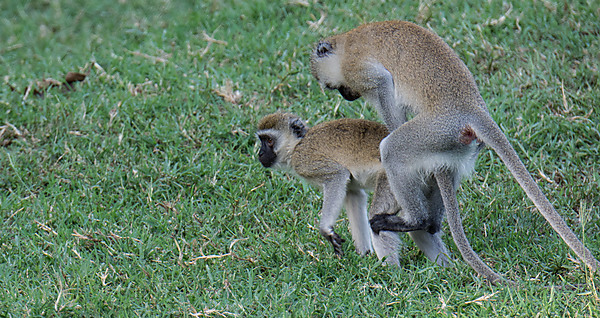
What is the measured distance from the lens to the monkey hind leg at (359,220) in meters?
6.03

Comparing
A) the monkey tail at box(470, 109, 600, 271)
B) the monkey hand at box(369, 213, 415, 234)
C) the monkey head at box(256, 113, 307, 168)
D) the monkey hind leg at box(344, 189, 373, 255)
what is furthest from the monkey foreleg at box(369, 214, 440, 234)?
the monkey head at box(256, 113, 307, 168)

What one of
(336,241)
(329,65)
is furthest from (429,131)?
(329,65)

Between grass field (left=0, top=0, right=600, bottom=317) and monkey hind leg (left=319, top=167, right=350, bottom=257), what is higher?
monkey hind leg (left=319, top=167, right=350, bottom=257)

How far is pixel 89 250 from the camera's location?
6.23m

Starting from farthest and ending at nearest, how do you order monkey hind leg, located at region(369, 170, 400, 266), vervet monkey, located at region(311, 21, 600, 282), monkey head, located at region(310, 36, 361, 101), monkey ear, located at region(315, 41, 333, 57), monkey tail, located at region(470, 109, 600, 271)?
monkey ear, located at region(315, 41, 333, 57)
monkey head, located at region(310, 36, 361, 101)
monkey hind leg, located at region(369, 170, 400, 266)
vervet monkey, located at region(311, 21, 600, 282)
monkey tail, located at region(470, 109, 600, 271)

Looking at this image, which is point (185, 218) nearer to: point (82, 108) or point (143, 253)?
point (143, 253)

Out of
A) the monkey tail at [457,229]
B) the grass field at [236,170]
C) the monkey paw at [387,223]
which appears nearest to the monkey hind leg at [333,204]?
the grass field at [236,170]

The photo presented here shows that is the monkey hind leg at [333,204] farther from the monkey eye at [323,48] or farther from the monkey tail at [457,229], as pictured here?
the monkey eye at [323,48]

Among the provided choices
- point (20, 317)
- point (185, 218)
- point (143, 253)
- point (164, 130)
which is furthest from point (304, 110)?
point (20, 317)

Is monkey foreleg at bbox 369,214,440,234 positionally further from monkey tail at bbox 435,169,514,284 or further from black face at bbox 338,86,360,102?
black face at bbox 338,86,360,102

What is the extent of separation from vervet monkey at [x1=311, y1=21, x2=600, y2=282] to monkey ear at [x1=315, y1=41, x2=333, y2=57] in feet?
2.00

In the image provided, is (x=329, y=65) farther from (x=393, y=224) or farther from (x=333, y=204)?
(x=393, y=224)

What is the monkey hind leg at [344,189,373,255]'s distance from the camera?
6.03 metres

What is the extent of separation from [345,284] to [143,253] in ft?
5.36
